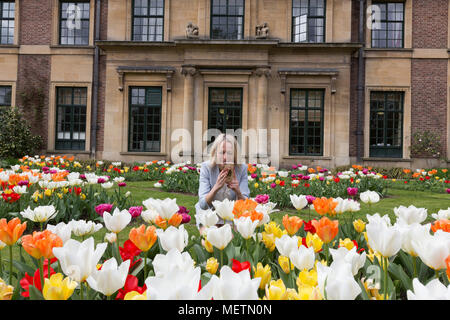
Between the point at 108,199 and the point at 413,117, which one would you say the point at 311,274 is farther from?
the point at 413,117

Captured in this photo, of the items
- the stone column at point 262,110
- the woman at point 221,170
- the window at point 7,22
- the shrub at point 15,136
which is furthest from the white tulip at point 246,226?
the window at point 7,22

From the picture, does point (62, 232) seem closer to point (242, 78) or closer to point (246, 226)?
point (246, 226)

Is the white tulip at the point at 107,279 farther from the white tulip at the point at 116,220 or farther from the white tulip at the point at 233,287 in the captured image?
the white tulip at the point at 116,220

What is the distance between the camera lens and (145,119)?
17375 millimetres

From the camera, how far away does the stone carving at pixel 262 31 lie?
627 inches

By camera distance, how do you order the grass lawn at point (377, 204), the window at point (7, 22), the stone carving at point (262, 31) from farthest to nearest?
1. the window at point (7, 22)
2. the stone carving at point (262, 31)
3. the grass lawn at point (377, 204)

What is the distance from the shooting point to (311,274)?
1260mm

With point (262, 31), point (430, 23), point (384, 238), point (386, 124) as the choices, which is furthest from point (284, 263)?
point (430, 23)

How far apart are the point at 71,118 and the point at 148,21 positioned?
6131 mm

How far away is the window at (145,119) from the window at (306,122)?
21.0 feet

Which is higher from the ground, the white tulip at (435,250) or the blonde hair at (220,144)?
the blonde hair at (220,144)

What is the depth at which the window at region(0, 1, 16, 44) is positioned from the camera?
18.1 meters
